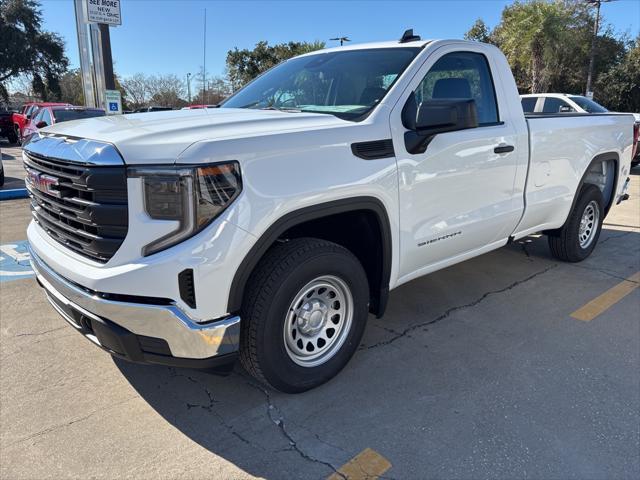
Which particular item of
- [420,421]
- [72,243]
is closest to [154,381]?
[72,243]

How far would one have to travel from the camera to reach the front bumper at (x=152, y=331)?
229cm

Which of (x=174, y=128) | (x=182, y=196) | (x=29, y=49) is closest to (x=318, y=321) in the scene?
(x=182, y=196)

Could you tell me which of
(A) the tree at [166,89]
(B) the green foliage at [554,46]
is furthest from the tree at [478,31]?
(A) the tree at [166,89]

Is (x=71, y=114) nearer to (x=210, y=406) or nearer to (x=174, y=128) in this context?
(x=174, y=128)

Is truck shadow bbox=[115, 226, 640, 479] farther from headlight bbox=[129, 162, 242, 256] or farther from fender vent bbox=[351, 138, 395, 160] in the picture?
fender vent bbox=[351, 138, 395, 160]

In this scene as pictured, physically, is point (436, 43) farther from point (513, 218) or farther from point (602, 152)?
point (602, 152)

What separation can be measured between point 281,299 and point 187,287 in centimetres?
53

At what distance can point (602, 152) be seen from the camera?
5.22 metres

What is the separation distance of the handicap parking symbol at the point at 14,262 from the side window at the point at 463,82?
4174mm

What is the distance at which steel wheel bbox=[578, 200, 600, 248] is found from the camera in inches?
215

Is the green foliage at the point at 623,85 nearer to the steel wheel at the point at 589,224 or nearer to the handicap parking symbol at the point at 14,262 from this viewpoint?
the steel wheel at the point at 589,224

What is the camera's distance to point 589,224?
5.64 metres

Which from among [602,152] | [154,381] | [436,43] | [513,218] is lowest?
[154,381]

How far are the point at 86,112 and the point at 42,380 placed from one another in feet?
41.2
